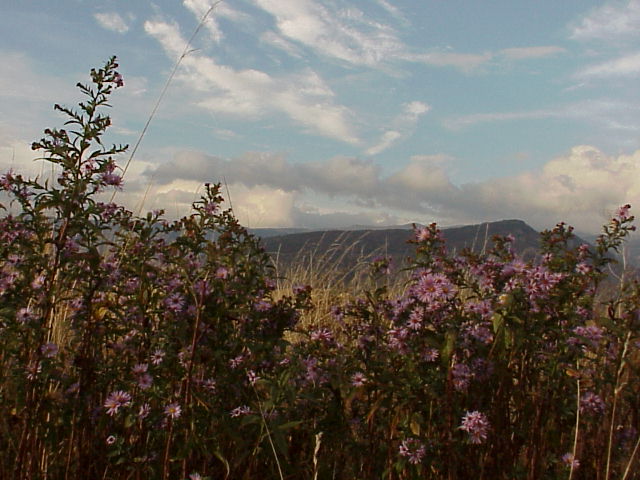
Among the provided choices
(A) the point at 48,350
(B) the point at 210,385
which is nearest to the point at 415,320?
(B) the point at 210,385

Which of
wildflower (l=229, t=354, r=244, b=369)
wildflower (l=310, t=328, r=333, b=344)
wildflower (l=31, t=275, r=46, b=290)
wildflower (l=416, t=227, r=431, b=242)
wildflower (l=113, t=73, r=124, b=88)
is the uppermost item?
wildflower (l=113, t=73, r=124, b=88)

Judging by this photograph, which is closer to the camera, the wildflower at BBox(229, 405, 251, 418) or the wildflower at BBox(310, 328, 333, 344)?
the wildflower at BBox(229, 405, 251, 418)

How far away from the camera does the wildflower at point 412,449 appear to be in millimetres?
2471

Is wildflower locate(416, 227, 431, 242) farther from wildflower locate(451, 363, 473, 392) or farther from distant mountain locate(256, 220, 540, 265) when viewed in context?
wildflower locate(451, 363, 473, 392)

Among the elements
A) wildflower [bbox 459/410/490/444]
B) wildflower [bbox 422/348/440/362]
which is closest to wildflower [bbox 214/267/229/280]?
wildflower [bbox 422/348/440/362]

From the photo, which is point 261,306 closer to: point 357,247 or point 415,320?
point 415,320

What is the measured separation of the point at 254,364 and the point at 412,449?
0.73 m

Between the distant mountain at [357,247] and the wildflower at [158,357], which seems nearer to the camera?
the wildflower at [158,357]

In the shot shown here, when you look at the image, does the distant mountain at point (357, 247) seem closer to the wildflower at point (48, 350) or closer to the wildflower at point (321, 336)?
the wildflower at point (321, 336)

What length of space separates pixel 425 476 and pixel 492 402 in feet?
1.42

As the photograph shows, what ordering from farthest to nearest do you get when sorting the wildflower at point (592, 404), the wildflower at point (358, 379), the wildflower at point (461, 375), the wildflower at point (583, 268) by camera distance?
the wildflower at point (583, 268)
the wildflower at point (592, 404)
the wildflower at point (358, 379)
the wildflower at point (461, 375)

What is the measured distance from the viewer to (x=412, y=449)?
2482mm

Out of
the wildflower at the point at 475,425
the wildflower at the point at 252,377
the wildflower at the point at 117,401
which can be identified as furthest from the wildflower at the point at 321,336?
the wildflower at the point at 117,401

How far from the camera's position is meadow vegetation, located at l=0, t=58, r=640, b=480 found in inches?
96.8
